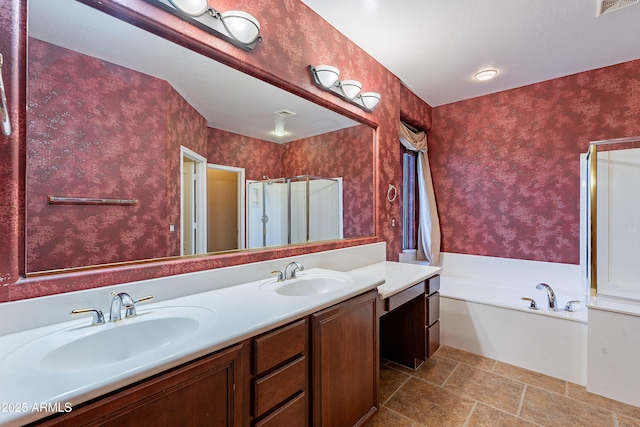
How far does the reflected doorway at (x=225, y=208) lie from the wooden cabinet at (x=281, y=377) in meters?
0.65

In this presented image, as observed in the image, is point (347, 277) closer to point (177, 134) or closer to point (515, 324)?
point (177, 134)

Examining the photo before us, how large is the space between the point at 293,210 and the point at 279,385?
111 centimetres

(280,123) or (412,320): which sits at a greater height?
(280,123)

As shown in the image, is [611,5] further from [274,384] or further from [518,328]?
[274,384]

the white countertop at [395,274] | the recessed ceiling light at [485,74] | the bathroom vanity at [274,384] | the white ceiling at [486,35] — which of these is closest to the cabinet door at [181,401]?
the bathroom vanity at [274,384]

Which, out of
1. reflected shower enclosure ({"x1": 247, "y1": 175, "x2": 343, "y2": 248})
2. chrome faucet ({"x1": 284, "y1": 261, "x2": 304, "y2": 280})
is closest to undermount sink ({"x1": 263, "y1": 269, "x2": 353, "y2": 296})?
chrome faucet ({"x1": 284, "y1": 261, "x2": 304, "y2": 280})

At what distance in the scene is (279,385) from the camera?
41.5 inches

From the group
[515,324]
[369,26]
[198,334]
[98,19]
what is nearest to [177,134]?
[98,19]

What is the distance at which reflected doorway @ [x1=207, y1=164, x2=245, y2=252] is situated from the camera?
149 centimetres

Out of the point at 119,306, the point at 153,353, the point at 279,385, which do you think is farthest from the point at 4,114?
the point at 279,385

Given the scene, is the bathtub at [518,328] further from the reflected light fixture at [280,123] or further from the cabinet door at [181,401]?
the cabinet door at [181,401]

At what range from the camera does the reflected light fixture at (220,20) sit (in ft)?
4.08

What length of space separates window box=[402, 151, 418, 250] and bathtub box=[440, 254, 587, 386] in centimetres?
88

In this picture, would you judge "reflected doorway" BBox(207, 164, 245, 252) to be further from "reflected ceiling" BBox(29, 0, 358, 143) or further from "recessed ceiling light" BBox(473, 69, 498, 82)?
"recessed ceiling light" BBox(473, 69, 498, 82)
